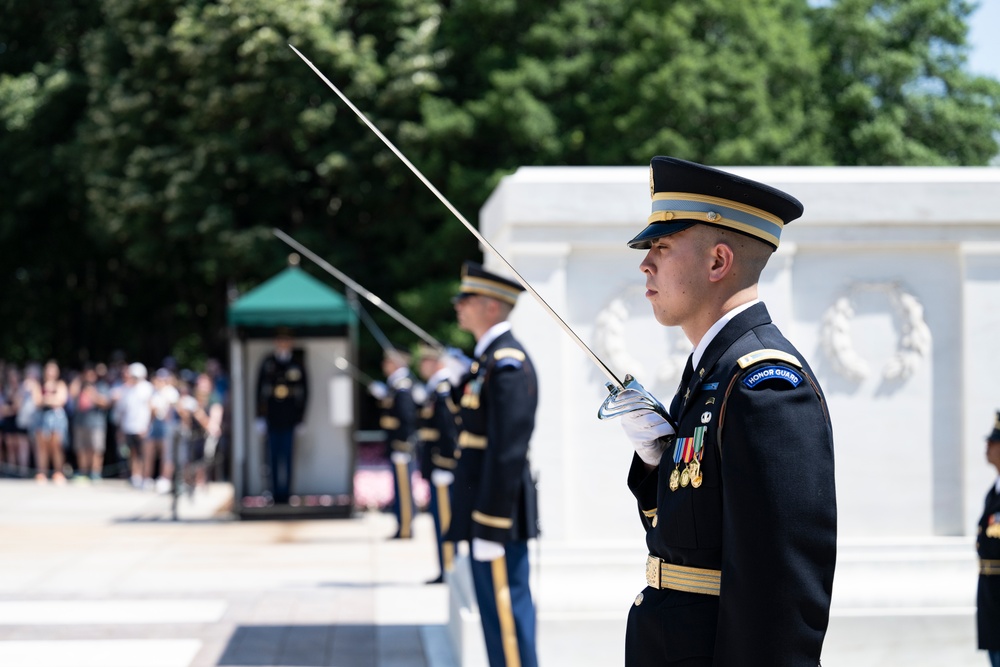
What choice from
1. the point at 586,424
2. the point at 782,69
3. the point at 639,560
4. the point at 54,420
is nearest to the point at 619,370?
the point at 586,424

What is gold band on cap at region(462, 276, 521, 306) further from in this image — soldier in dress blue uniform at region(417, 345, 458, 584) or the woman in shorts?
the woman in shorts

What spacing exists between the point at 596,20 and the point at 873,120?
6.85 m

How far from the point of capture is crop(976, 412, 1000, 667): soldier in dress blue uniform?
5.43m

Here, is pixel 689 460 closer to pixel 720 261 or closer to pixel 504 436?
pixel 720 261

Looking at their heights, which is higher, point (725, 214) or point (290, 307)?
point (290, 307)

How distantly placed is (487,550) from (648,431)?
2.72 metres

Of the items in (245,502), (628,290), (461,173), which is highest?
(461,173)

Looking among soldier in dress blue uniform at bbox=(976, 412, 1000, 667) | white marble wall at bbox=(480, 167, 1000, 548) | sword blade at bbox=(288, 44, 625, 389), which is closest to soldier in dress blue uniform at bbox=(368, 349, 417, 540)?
white marble wall at bbox=(480, 167, 1000, 548)

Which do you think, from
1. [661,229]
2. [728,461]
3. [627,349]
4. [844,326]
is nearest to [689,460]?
[728,461]

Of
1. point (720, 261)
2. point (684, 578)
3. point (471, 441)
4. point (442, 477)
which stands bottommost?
point (442, 477)

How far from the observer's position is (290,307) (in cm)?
1391

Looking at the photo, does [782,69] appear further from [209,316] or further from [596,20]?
[209,316]

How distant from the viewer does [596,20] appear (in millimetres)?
23578

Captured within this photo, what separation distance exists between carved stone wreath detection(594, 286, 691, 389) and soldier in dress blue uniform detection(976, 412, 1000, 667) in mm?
1637
